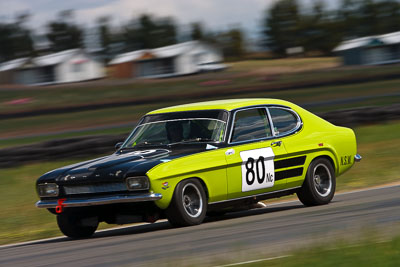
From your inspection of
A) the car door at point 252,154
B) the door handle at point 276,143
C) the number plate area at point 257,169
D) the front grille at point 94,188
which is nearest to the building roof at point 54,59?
the car door at point 252,154

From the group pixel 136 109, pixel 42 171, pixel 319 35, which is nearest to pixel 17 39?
pixel 319 35

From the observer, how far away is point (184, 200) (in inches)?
297

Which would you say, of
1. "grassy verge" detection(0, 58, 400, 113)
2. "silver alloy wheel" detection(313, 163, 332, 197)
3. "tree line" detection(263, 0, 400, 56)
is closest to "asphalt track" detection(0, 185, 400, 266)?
"silver alloy wheel" detection(313, 163, 332, 197)

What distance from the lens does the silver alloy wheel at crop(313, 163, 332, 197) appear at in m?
9.06

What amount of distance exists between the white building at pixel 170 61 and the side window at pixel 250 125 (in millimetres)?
62468

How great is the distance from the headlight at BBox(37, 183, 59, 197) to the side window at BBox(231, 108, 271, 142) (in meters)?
1.98

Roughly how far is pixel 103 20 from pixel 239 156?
98.0 m

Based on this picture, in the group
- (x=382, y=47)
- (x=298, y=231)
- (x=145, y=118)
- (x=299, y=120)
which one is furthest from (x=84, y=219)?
(x=382, y=47)

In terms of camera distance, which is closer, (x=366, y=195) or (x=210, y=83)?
(x=366, y=195)

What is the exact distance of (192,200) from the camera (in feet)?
25.2

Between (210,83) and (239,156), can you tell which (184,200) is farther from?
(210,83)

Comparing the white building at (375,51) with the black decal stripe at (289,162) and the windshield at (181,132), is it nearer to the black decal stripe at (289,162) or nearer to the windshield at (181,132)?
the black decal stripe at (289,162)

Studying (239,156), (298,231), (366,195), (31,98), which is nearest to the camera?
(298,231)

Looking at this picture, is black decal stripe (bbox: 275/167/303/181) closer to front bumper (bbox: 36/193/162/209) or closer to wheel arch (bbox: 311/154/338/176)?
wheel arch (bbox: 311/154/338/176)
